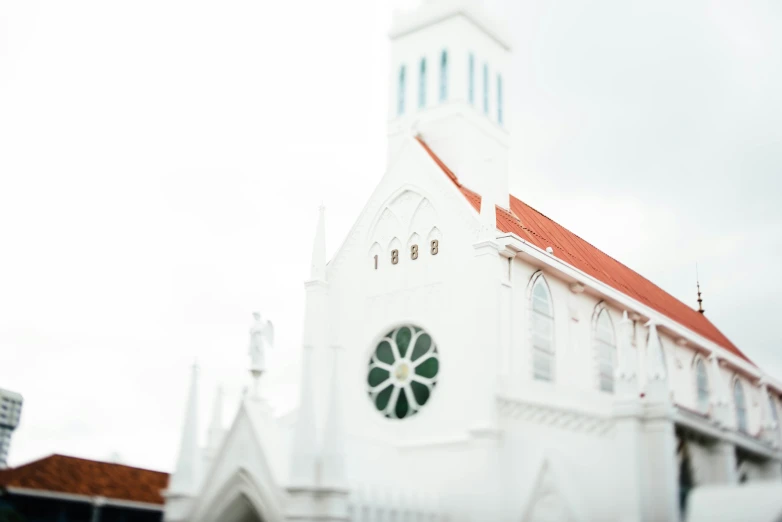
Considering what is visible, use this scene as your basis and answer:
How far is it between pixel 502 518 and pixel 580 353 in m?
7.90

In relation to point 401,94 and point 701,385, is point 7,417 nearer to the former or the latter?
point 401,94

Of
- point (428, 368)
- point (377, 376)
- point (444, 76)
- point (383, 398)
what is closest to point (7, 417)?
point (377, 376)

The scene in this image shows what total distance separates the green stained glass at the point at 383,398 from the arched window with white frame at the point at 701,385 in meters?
14.9

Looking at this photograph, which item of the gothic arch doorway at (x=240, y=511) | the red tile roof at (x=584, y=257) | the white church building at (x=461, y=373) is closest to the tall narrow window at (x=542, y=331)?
A: the white church building at (x=461, y=373)

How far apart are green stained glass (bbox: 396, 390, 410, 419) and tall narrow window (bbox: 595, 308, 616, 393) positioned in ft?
22.5

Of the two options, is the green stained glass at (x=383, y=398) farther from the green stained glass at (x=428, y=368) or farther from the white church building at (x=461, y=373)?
the green stained glass at (x=428, y=368)

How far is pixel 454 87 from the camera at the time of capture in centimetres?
3241

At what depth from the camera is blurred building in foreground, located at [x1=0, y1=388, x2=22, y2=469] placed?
33.6 m

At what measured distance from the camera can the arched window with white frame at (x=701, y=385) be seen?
37.2m

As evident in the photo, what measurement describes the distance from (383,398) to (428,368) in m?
1.87

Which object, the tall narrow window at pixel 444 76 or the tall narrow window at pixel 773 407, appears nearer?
the tall narrow window at pixel 444 76

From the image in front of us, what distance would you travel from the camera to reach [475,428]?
2492 cm

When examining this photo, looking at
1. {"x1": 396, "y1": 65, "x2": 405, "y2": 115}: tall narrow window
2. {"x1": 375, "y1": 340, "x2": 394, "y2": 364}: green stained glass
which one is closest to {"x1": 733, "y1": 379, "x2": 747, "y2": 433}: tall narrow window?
{"x1": 375, "y1": 340, "x2": 394, "y2": 364}: green stained glass

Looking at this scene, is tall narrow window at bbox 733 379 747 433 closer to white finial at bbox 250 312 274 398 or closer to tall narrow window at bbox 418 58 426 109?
tall narrow window at bbox 418 58 426 109
